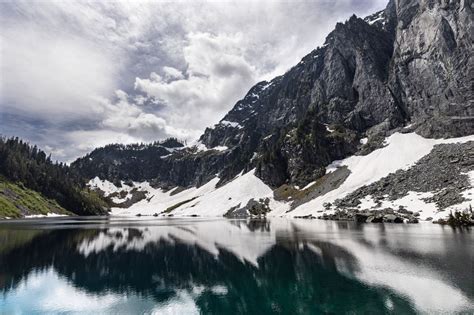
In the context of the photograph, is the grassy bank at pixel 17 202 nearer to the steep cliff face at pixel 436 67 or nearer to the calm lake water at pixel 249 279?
the calm lake water at pixel 249 279

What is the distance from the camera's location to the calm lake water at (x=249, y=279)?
21.7 m

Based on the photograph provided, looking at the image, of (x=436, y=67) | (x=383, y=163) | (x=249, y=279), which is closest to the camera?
(x=249, y=279)

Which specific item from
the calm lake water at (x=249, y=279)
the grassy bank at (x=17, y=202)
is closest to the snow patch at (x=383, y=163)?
the calm lake water at (x=249, y=279)

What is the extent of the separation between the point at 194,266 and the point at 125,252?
15372 mm

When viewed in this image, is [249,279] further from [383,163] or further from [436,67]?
[436,67]

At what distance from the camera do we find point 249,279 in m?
28.9

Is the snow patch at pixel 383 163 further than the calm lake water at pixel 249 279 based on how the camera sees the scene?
Yes

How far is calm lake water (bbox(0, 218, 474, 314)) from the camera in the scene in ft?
71.3

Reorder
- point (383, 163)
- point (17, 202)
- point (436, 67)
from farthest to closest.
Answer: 1. point (17, 202)
2. point (436, 67)
3. point (383, 163)

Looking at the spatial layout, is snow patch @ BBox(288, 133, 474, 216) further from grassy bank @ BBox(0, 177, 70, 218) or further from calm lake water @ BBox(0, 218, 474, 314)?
grassy bank @ BBox(0, 177, 70, 218)

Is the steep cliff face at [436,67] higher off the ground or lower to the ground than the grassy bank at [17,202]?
higher

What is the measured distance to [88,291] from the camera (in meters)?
26.5

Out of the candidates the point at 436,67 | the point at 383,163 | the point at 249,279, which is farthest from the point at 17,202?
the point at 436,67

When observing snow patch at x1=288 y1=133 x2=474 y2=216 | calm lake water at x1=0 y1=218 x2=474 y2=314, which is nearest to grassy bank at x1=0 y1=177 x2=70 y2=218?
calm lake water at x1=0 y1=218 x2=474 y2=314
